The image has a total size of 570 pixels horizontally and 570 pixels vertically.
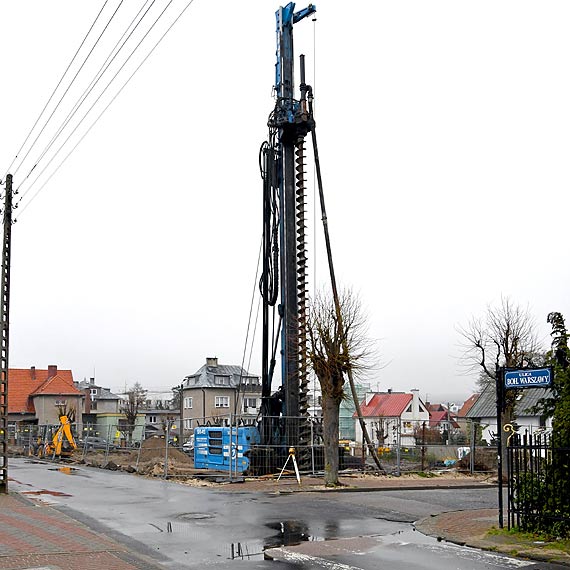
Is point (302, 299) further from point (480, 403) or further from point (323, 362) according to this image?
point (480, 403)

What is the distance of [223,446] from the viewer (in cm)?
2758

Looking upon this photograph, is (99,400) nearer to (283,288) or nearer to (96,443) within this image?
(96,443)

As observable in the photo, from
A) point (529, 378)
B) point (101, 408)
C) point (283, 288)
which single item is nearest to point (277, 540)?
point (529, 378)

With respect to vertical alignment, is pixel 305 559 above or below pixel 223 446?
above

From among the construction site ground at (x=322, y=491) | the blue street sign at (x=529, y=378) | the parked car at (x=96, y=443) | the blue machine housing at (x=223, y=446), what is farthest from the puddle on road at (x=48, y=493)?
the parked car at (x=96, y=443)

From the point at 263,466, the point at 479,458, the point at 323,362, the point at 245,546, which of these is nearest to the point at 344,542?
the point at 245,546

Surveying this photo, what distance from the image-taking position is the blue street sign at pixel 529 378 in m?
12.9

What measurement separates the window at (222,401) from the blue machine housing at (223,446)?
190 ft

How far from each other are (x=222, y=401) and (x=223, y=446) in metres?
60.4

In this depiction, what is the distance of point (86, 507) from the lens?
17.9 metres

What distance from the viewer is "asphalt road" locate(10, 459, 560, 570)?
1132 centimetres

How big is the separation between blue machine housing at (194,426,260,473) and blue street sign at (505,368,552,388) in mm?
13094

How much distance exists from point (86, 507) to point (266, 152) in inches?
577

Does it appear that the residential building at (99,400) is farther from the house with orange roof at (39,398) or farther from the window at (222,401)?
the window at (222,401)
